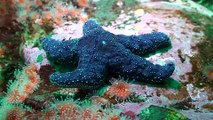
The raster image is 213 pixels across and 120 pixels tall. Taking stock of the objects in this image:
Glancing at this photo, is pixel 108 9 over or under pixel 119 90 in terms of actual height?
over

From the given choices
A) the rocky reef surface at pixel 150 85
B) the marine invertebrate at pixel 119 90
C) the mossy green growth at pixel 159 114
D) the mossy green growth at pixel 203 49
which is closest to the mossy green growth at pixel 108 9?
the rocky reef surface at pixel 150 85

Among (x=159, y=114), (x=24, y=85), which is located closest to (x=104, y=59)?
(x=24, y=85)

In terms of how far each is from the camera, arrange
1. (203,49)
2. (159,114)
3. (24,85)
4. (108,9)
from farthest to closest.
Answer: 1. (108,9)
2. (203,49)
3. (24,85)
4. (159,114)

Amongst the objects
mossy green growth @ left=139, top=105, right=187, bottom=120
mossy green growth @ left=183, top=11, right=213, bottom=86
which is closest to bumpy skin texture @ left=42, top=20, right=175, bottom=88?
mossy green growth @ left=183, top=11, right=213, bottom=86

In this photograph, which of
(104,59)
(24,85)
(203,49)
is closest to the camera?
(24,85)

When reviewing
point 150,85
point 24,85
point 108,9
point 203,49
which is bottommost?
point 150,85

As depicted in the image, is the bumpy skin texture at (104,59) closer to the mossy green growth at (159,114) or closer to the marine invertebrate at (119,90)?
the marine invertebrate at (119,90)

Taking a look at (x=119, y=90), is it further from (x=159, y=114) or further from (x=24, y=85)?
(x=24, y=85)
